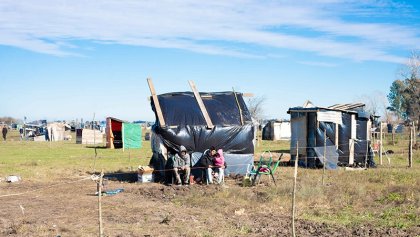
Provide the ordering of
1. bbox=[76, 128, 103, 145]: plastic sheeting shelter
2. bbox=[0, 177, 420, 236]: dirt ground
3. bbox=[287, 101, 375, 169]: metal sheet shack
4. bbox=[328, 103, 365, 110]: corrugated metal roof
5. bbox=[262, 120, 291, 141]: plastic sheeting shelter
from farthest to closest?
bbox=[262, 120, 291, 141]: plastic sheeting shelter → bbox=[76, 128, 103, 145]: plastic sheeting shelter → bbox=[328, 103, 365, 110]: corrugated metal roof → bbox=[287, 101, 375, 169]: metal sheet shack → bbox=[0, 177, 420, 236]: dirt ground

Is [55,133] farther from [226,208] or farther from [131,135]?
[226,208]

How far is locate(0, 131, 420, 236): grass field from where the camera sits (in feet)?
31.0

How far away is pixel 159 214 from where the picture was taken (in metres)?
11.2

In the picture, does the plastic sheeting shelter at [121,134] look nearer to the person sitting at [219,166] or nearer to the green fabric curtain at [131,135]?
the green fabric curtain at [131,135]

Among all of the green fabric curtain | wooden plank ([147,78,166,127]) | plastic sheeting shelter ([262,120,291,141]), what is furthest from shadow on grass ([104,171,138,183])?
plastic sheeting shelter ([262,120,291,141])

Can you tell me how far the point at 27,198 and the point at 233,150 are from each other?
23.8ft

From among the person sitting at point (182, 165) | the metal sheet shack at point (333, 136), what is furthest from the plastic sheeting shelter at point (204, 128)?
the metal sheet shack at point (333, 136)

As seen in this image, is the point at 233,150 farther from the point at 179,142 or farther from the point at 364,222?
the point at 364,222

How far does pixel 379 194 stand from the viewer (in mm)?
12992

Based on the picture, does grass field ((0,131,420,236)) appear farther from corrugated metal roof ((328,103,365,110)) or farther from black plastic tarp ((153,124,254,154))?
corrugated metal roof ((328,103,365,110))

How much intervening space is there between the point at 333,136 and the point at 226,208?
10.9 m

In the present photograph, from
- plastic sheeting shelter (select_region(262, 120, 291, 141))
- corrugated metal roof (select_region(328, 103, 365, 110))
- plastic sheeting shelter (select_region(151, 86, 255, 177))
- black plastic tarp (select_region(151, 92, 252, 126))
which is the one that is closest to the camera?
plastic sheeting shelter (select_region(151, 86, 255, 177))

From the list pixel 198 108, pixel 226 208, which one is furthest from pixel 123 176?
pixel 226 208

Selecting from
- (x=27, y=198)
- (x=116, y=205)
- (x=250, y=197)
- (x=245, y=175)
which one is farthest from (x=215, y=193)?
(x=27, y=198)
